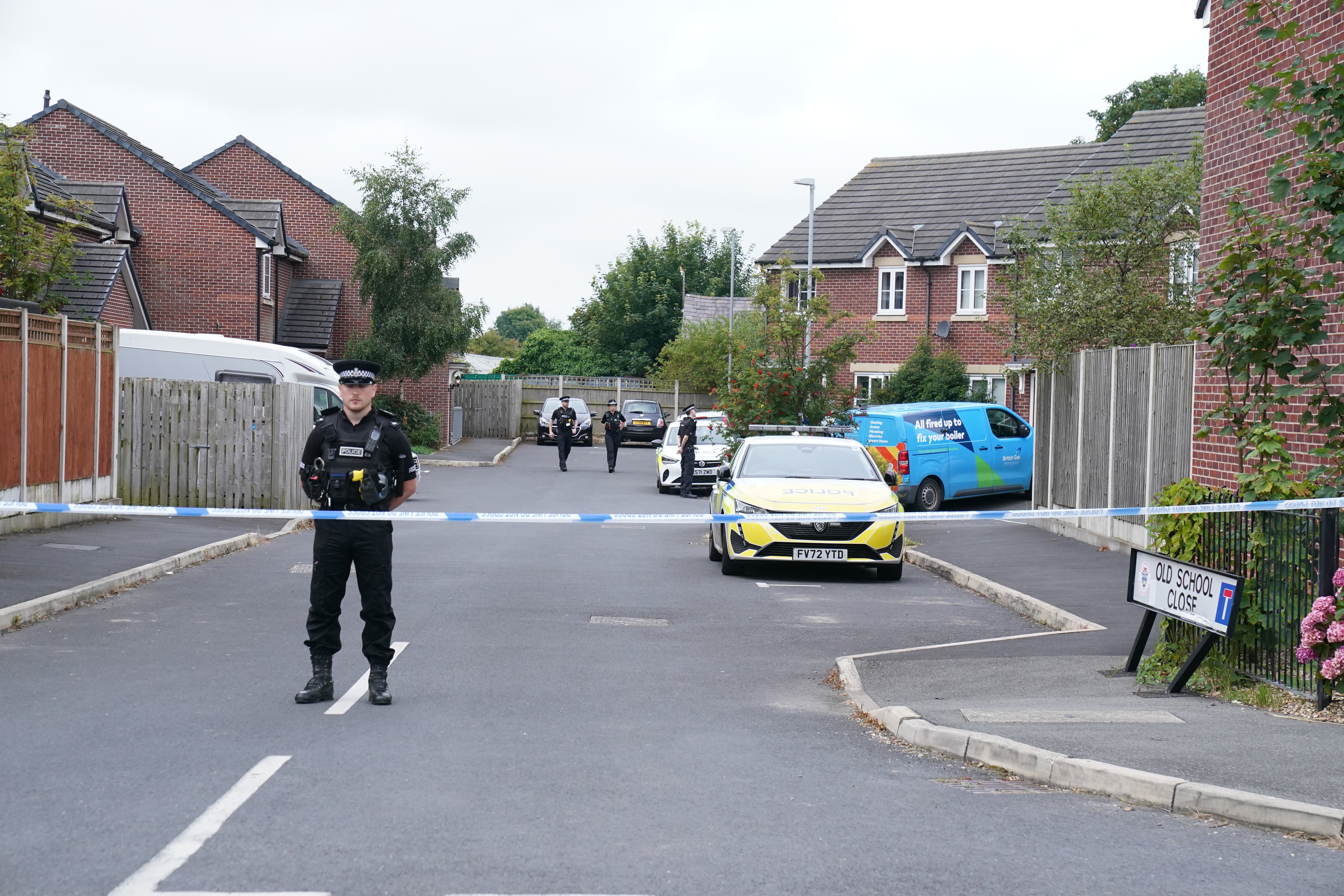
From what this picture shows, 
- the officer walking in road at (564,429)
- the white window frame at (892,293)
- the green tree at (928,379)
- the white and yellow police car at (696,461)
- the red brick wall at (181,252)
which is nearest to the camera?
the white and yellow police car at (696,461)

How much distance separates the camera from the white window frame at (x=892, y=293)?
3859 cm

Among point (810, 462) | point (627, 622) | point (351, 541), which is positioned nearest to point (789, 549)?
point (810, 462)

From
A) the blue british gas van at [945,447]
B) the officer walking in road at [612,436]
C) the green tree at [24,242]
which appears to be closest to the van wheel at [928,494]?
the blue british gas van at [945,447]

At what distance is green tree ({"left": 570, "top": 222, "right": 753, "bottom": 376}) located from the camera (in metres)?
72.8

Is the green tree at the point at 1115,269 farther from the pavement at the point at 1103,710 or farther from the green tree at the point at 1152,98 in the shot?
the green tree at the point at 1152,98

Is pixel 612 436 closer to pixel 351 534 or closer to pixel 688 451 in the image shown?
pixel 688 451

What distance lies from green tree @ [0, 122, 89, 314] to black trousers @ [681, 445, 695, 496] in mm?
12549

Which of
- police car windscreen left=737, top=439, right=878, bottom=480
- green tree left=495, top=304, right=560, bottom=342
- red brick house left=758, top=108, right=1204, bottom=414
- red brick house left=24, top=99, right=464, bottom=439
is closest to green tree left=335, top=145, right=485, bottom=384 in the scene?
red brick house left=24, top=99, right=464, bottom=439

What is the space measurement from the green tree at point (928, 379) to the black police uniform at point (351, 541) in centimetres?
2735

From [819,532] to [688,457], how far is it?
14.3 meters

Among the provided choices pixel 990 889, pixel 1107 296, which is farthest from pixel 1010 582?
pixel 990 889

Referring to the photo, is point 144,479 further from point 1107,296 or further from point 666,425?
point 666,425

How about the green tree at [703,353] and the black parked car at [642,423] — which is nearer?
the black parked car at [642,423]

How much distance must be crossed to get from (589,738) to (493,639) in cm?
326
